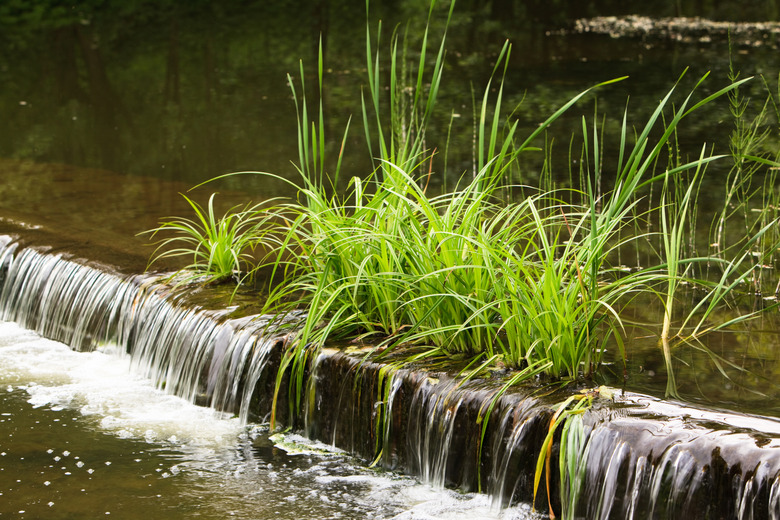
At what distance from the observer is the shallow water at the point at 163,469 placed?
365 centimetres

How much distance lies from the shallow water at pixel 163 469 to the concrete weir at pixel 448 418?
117 mm

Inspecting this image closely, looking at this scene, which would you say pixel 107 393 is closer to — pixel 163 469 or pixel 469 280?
pixel 163 469

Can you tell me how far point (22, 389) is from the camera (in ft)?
16.3

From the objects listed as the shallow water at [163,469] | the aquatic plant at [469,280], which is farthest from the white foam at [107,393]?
the aquatic plant at [469,280]

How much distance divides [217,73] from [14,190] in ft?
23.2

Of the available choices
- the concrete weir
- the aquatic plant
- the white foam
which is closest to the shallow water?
the white foam

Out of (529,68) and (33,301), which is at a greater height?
(529,68)

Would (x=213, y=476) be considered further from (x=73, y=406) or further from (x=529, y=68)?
(x=529, y=68)

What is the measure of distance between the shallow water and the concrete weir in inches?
4.6

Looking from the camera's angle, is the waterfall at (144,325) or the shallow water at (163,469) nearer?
the shallow water at (163,469)

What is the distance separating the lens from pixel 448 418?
3803 mm

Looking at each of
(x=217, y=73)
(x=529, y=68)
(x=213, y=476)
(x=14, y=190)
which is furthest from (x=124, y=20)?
(x=213, y=476)

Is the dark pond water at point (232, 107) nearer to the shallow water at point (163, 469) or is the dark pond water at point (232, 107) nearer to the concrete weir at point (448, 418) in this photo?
the shallow water at point (163, 469)

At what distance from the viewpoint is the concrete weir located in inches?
124
